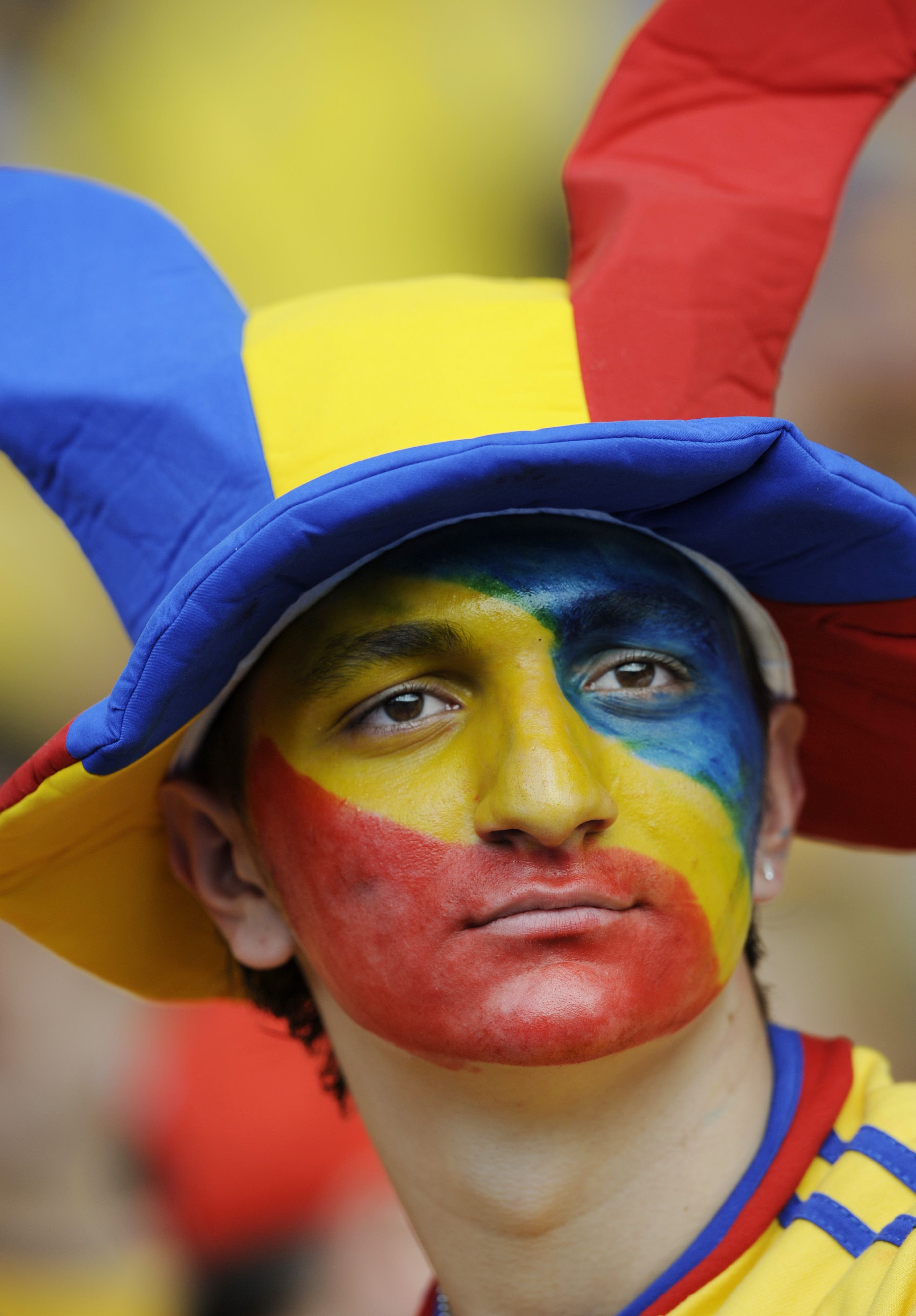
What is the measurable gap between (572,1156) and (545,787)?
46 cm

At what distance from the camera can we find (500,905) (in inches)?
54.5

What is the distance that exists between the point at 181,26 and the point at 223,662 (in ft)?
11.4

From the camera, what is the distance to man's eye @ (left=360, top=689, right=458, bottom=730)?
4.97ft

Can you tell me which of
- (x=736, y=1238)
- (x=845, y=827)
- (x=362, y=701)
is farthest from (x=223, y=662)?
(x=845, y=827)

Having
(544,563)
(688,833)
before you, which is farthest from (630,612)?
(688,833)

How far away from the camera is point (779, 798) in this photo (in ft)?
6.00

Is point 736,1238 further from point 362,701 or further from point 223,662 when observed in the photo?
point 223,662

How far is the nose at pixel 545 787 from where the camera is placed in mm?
1340

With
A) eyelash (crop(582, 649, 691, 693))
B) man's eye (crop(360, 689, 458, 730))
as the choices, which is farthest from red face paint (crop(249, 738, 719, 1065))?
eyelash (crop(582, 649, 691, 693))

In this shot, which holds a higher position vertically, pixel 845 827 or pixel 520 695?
pixel 520 695

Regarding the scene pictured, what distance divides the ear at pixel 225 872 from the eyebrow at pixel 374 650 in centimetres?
28

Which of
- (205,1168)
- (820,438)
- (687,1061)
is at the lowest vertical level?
(205,1168)

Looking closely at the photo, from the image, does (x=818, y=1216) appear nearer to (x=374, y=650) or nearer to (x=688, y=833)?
(x=688, y=833)

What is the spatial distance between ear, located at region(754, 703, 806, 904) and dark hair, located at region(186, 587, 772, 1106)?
46 millimetres
